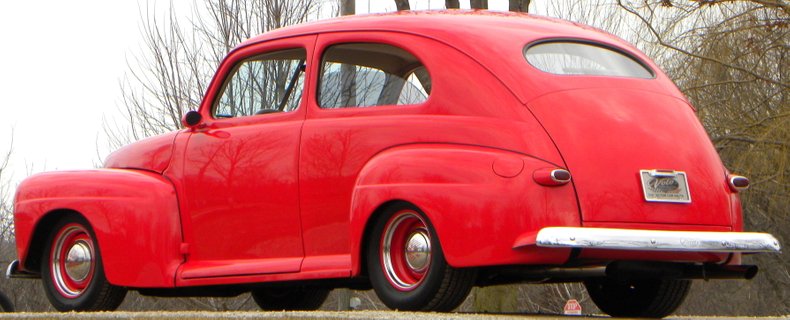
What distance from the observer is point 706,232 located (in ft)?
22.1

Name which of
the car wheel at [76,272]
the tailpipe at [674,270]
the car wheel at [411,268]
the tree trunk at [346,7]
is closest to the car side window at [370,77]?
the car wheel at [411,268]

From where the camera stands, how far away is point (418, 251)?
22.3 ft

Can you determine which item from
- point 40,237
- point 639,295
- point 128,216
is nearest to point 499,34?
point 639,295

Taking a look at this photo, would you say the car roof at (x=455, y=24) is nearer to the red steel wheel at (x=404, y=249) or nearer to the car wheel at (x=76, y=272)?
the red steel wheel at (x=404, y=249)

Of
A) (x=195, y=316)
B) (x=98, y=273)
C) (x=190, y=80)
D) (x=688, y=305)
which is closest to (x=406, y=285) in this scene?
(x=195, y=316)

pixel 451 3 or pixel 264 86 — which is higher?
pixel 264 86

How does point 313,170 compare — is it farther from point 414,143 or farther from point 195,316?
point 195,316

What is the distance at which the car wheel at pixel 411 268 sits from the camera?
662 cm

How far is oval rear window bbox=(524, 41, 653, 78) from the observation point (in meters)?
7.20

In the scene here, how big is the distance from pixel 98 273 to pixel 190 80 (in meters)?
17.2

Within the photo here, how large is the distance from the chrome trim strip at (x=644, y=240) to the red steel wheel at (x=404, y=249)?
2.36ft

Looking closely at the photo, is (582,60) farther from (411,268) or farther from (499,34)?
(411,268)

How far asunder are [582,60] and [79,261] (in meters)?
3.26

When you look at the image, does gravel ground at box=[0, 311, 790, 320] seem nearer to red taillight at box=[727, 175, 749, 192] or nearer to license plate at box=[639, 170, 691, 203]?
license plate at box=[639, 170, 691, 203]
